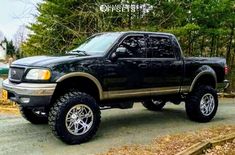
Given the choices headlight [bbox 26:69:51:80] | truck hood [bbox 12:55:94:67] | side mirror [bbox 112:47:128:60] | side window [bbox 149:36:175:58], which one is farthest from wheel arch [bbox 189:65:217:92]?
headlight [bbox 26:69:51:80]

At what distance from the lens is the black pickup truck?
21.5 feet

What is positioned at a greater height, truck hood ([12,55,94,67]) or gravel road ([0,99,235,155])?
truck hood ([12,55,94,67])

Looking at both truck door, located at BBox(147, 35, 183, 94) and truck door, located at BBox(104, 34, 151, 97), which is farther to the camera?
truck door, located at BBox(147, 35, 183, 94)

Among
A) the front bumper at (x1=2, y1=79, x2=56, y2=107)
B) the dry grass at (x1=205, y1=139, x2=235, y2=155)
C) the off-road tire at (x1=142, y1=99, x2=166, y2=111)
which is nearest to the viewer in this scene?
the dry grass at (x1=205, y1=139, x2=235, y2=155)

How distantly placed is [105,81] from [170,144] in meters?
1.61

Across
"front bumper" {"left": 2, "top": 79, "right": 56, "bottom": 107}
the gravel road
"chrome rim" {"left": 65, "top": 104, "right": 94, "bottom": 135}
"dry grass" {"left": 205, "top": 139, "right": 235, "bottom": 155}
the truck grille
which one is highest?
the truck grille

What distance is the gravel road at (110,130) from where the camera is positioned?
648 centimetres

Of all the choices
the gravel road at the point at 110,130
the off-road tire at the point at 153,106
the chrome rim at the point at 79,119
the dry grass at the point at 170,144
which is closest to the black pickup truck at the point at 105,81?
the chrome rim at the point at 79,119

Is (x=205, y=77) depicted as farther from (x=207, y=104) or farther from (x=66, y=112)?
(x=66, y=112)

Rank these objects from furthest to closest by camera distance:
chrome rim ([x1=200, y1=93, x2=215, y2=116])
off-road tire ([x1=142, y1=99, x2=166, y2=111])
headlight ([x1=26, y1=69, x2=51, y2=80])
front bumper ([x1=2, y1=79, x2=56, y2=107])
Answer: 1. off-road tire ([x1=142, y1=99, x2=166, y2=111])
2. chrome rim ([x1=200, y1=93, x2=215, y2=116])
3. headlight ([x1=26, y1=69, x2=51, y2=80])
4. front bumper ([x1=2, y1=79, x2=56, y2=107])

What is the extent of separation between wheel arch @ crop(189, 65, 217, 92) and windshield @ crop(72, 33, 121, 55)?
2.20 meters

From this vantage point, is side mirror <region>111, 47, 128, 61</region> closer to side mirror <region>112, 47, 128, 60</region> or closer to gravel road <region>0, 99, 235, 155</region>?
side mirror <region>112, 47, 128, 60</region>

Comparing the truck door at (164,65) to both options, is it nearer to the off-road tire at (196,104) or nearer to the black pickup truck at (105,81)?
the black pickup truck at (105,81)

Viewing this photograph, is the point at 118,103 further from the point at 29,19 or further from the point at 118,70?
the point at 29,19
